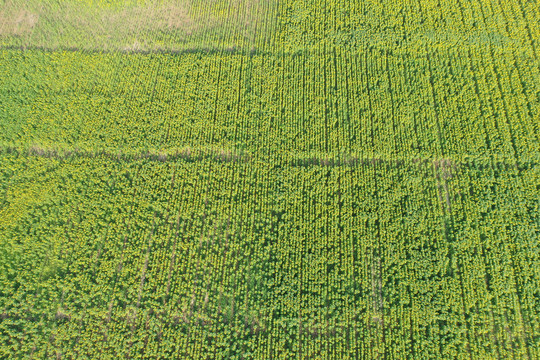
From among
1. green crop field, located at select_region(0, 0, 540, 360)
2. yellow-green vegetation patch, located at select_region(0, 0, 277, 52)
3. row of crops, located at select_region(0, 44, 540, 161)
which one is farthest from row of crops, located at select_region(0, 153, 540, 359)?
yellow-green vegetation patch, located at select_region(0, 0, 277, 52)

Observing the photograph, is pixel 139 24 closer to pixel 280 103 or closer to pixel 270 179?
pixel 280 103

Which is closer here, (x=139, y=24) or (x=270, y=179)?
(x=270, y=179)

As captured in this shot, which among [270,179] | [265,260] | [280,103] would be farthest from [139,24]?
[265,260]

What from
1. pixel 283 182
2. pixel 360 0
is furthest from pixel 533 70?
pixel 283 182

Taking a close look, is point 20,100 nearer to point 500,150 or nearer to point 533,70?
point 500,150

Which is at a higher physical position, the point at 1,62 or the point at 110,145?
the point at 1,62

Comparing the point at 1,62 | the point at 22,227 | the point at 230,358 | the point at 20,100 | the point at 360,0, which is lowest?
the point at 230,358

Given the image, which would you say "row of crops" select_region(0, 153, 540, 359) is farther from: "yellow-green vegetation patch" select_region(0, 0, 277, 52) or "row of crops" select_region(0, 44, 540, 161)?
"yellow-green vegetation patch" select_region(0, 0, 277, 52)
